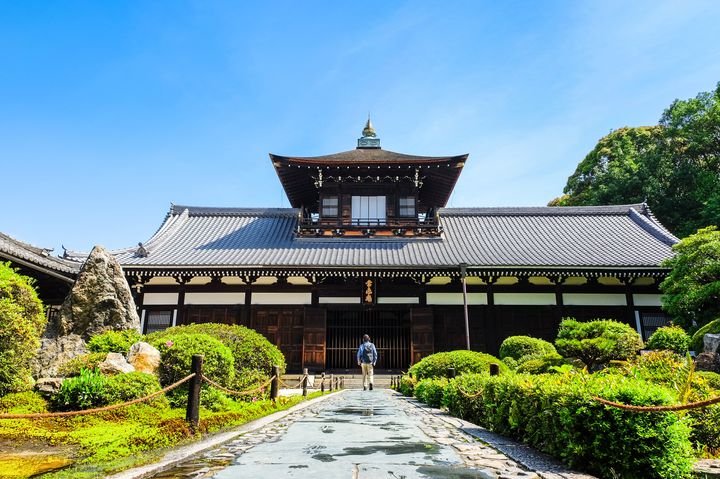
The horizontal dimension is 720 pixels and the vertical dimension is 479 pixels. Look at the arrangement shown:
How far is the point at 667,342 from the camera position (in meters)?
11.1

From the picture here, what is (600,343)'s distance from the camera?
9547 mm

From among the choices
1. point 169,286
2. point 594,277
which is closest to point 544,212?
point 594,277

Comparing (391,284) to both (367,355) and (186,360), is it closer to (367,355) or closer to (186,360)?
(367,355)

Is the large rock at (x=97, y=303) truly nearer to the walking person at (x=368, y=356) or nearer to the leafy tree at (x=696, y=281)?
the walking person at (x=368, y=356)

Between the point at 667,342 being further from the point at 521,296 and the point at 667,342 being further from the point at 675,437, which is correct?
the point at 675,437

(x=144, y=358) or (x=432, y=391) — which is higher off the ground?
(x=144, y=358)

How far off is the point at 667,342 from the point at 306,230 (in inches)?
559

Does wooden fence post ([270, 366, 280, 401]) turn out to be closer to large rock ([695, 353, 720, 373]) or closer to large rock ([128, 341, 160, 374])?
large rock ([128, 341, 160, 374])

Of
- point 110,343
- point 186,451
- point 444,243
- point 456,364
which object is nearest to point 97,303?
point 110,343

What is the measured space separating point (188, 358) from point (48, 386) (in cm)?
194

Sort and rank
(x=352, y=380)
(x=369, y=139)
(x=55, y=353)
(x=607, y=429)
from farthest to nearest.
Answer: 1. (x=369, y=139)
2. (x=352, y=380)
3. (x=55, y=353)
4. (x=607, y=429)

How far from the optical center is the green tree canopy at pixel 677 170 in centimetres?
2942

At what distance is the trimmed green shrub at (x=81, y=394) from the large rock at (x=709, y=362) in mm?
10259

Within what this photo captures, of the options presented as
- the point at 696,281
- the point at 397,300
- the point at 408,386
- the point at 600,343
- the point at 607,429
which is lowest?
the point at 408,386
